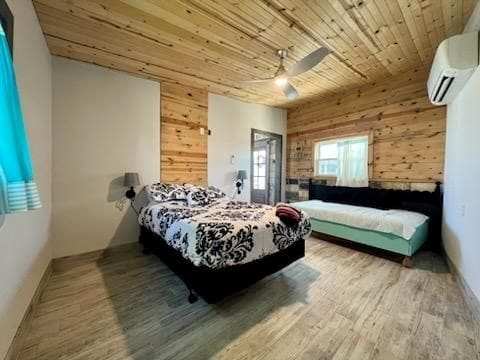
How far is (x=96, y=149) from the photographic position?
3068 mm

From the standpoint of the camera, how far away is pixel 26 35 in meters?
1.83

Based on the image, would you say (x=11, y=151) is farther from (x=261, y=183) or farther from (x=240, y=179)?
(x=261, y=183)

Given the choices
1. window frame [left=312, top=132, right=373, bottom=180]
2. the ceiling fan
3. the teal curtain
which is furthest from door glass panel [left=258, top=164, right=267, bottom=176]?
the teal curtain

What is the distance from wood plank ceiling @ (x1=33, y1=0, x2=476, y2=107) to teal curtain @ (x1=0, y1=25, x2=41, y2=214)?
1471mm

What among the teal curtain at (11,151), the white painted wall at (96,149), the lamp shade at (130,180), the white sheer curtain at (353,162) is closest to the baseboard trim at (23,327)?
the white painted wall at (96,149)

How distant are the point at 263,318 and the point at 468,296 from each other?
191 cm

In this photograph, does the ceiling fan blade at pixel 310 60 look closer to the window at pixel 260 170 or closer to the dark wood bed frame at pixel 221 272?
the dark wood bed frame at pixel 221 272

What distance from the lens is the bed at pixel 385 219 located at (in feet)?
9.18

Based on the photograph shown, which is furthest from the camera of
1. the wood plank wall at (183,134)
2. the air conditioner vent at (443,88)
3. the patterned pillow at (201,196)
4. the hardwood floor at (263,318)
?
the wood plank wall at (183,134)

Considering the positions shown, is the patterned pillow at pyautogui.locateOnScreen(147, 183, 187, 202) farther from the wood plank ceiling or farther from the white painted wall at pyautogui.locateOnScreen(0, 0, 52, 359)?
the wood plank ceiling

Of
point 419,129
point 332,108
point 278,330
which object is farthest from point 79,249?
point 419,129

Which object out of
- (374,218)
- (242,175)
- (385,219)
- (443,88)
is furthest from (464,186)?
(242,175)

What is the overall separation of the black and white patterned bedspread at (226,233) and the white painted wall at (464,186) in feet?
4.88

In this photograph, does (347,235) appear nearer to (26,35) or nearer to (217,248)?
(217,248)
